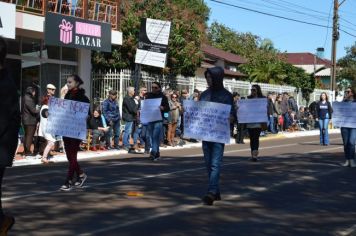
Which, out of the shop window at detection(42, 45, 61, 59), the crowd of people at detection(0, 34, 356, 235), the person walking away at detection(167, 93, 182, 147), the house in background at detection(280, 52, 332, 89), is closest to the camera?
the crowd of people at detection(0, 34, 356, 235)

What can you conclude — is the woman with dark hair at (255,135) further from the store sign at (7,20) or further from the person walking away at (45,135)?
the store sign at (7,20)

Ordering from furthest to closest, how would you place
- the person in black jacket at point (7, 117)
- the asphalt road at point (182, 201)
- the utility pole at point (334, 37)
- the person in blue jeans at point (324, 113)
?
the utility pole at point (334, 37) < the person in blue jeans at point (324, 113) < the asphalt road at point (182, 201) < the person in black jacket at point (7, 117)

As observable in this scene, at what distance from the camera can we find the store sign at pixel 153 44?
2169cm

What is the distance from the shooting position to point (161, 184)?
1110cm

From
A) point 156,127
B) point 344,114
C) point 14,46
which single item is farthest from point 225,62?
point 344,114

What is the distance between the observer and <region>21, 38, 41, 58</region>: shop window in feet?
70.5

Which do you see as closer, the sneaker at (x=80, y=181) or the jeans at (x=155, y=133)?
the sneaker at (x=80, y=181)

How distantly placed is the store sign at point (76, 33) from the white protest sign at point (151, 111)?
534 centimetres

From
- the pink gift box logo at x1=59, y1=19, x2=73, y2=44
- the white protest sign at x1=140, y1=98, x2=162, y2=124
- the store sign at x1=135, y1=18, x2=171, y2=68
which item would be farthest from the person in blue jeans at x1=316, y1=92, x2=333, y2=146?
the pink gift box logo at x1=59, y1=19, x2=73, y2=44

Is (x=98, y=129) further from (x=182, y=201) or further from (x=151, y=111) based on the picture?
(x=182, y=201)

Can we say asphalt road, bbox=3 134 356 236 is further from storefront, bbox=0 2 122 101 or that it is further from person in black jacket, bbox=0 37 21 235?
storefront, bbox=0 2 122 101

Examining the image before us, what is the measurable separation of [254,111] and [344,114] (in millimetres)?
2242

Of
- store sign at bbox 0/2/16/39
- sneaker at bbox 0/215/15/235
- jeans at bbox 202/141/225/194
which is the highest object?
store sign at bbox 0/2/16/39

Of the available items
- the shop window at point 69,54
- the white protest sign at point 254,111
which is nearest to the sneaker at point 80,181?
the white protest sign at point 254,111
